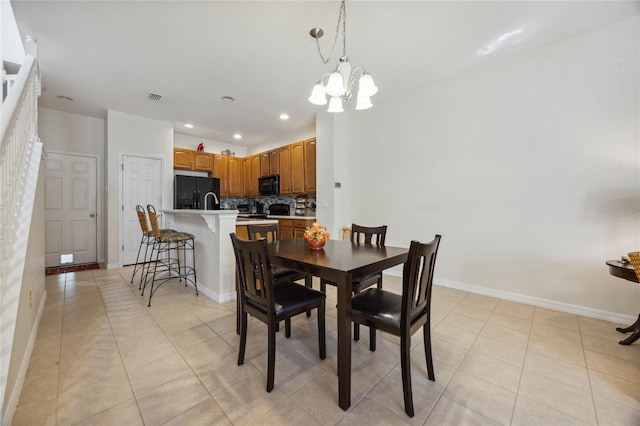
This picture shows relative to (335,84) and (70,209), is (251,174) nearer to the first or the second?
(70,209)

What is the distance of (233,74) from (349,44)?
1.49m

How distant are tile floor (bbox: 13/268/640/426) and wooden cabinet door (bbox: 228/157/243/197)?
13.0 feet

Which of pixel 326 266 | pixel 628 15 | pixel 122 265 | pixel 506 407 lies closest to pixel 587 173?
pixel 628 15

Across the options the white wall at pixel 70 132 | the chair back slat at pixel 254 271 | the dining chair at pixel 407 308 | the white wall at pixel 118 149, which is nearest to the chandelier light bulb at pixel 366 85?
the dining chair at pixel 407 308

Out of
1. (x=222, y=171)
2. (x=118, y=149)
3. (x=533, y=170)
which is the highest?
(x=118, y=149)

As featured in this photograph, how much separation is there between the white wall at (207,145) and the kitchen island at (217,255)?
10.8 ft

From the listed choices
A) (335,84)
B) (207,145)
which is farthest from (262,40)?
(207,145)

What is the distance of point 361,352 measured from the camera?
6.32 ft

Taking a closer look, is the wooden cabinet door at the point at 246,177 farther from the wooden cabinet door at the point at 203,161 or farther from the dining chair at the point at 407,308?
the dining chair at the point at 407,308

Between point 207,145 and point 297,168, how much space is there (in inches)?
103

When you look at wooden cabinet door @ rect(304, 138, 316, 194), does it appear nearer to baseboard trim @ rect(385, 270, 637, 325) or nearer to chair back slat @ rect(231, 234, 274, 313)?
baseboard trim @ rect(385, 270, 637, 325)

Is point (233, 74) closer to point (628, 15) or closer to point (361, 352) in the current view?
point (361, 352)

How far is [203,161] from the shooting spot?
568 centimetres

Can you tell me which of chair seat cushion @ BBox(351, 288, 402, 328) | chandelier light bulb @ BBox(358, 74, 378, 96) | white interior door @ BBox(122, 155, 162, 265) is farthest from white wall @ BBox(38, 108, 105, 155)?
chair seat cushion @ BBox(351, 288, 402, 328)
